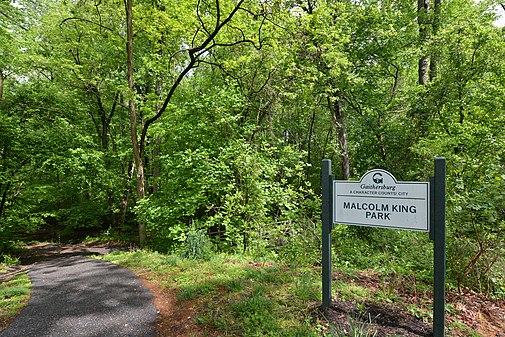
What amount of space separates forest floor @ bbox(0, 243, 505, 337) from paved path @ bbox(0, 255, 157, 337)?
24 centimetres

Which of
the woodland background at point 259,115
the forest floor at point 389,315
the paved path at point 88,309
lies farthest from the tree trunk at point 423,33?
the paved path at point 88,309

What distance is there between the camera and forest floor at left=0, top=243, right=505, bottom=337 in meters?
2.93

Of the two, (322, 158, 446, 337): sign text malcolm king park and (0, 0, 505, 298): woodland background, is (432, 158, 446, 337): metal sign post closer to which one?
(322, 158, 446, 337): sign text malcolm king park

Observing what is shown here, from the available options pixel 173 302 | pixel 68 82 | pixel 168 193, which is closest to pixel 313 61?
pixel 168 193

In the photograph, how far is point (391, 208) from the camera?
9.66 ft

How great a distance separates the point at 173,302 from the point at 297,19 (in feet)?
28.1

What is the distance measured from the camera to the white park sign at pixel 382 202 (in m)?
2.77

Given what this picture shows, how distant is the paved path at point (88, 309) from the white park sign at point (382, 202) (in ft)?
9.00

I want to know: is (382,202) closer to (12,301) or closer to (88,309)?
(88,309)

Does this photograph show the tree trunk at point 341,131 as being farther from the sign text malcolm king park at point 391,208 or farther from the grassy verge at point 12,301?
the grassy verge at point 12,301

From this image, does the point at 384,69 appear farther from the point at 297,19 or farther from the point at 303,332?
the point at 303,332

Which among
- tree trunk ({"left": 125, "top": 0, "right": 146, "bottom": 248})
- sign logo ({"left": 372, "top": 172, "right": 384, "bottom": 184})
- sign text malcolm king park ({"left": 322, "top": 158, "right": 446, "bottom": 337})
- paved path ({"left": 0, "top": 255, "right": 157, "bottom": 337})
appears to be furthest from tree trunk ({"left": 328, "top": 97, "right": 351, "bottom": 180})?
paved path ({"left": 0, "top": 255, "right": 157, "bottom": 337})

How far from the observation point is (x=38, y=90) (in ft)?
36.0

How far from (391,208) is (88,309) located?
4.24m
